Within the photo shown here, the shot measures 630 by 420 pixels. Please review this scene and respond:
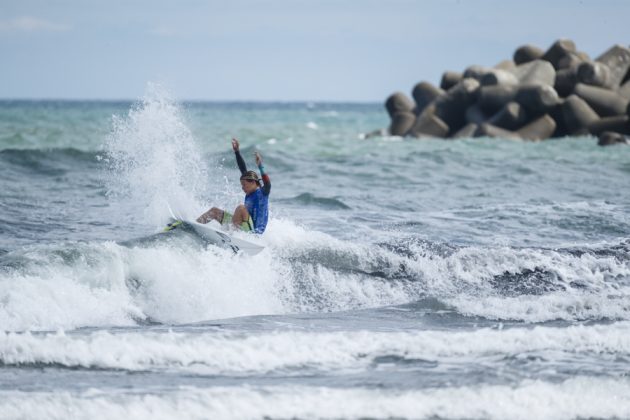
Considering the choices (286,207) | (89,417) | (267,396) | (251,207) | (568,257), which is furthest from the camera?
(286,207)

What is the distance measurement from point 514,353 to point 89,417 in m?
4.37

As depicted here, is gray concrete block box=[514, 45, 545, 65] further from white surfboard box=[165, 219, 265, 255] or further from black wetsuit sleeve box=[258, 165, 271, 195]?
white surfboard box=[165, 219, 265, 255]

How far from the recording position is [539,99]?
38.6m

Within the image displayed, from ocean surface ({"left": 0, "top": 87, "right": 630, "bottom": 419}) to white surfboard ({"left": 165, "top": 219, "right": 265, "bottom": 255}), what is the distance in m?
0.17

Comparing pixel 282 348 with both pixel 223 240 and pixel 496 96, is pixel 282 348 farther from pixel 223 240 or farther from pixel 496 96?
pixel 496 96

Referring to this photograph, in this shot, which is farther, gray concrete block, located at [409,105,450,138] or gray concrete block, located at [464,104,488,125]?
gray concrete block, located at [409,105,450,138]

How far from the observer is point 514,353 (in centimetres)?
928

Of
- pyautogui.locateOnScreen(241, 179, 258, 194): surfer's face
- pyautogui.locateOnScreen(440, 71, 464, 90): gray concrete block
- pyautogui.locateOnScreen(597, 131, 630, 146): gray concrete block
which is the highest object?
pyautogui.locateOnScreen(440, 71, 464, 90): gray concrete block

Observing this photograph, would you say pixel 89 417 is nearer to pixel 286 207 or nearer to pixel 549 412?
pixel 549 412

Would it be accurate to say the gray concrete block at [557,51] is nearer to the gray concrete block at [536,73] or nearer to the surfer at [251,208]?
the gray concrete block at [536,73]

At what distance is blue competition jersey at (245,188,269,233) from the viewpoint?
43.0 feet

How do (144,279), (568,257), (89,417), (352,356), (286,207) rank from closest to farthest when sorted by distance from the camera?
(89,417)
(352,356)
(144,279)
(568,257)
(286,207)

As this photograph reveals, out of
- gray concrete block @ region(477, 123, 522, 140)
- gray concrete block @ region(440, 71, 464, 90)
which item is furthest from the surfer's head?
gray concrete block @ region(440, 71, 464, 90)

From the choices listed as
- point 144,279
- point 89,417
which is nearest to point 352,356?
point 89,417
